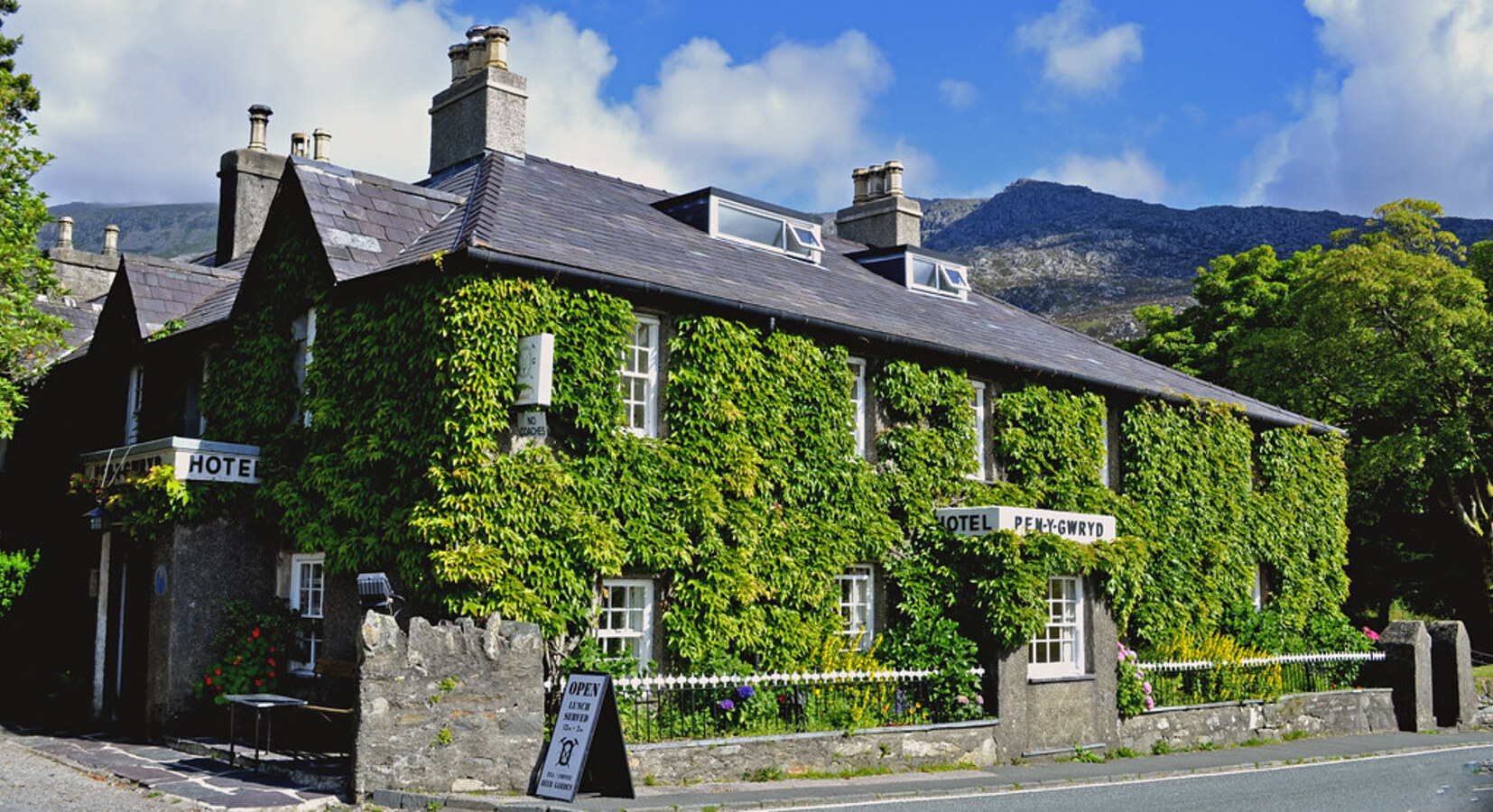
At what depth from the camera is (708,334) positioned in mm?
17734

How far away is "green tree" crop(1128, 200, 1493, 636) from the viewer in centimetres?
3291

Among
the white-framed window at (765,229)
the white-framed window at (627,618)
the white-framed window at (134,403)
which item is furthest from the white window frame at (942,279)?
the white-framed window at (134,403)

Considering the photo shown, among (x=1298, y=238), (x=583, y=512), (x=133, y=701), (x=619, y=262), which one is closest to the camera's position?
(x=583, y=512)

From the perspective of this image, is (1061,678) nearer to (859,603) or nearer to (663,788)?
(859,603)

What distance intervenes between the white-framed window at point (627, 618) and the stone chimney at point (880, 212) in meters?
15.5

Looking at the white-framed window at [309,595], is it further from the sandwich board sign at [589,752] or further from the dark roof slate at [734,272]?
the sandwich board sign at [589,752]

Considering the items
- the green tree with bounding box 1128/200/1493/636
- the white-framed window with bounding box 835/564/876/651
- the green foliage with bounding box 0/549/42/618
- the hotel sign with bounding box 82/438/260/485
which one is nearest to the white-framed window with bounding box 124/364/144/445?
the green foliage with bounding box 0/549/42/618

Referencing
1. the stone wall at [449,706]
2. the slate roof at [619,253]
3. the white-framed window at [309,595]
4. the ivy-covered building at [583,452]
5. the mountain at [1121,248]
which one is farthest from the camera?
the mountain at [1121,248]

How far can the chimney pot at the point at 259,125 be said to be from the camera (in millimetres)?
26750

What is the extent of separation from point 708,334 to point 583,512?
3.34m

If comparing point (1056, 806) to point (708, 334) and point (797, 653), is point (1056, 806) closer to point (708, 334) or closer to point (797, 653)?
point (797, 653)

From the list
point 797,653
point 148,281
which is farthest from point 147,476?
point 797,653

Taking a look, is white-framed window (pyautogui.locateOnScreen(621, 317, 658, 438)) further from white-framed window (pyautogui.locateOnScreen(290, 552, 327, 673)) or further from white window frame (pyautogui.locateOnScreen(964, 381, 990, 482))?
white window frame (pyautogui.locateOnScreen(964, 381, 990, 482))

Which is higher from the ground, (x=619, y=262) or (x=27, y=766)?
(x=619, y=262)
